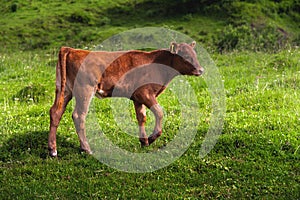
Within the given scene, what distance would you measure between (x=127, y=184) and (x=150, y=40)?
19.1 m

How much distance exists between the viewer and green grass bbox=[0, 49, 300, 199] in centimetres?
769

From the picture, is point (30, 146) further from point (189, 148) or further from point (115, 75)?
point (189, 148)

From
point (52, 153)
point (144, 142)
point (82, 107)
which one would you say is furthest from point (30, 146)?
point (144, 142)

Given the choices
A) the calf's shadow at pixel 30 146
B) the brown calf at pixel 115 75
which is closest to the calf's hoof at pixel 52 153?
the brown calf at pixel 115 75

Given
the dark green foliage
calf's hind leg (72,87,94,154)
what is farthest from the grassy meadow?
the dark green foliage

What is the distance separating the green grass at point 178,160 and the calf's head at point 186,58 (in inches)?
63.5

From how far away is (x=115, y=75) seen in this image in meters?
8.55

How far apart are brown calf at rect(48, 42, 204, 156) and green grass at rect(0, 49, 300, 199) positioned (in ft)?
2.35

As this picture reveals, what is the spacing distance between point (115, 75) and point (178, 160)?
1.93m

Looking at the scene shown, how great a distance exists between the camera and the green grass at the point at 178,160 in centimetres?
769

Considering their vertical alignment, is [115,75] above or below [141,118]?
above

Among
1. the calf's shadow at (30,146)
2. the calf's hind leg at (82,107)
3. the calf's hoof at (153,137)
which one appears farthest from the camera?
the calf's shadow at (30,146)

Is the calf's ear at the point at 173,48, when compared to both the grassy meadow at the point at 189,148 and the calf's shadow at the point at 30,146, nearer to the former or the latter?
the grassy meadow at the point at 189,148

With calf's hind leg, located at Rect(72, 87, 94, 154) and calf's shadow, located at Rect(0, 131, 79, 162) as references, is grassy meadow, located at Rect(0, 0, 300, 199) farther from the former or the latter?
calf's hind leg, located at Rect(72, 87, 94, 154)
